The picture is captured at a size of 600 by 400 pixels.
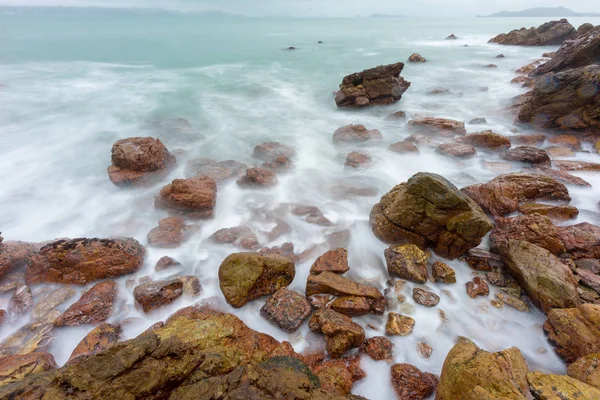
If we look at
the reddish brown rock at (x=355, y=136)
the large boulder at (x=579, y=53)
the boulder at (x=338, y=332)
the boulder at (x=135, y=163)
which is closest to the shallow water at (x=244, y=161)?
the boulder at (x=338, y=332)

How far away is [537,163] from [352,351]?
281 inches

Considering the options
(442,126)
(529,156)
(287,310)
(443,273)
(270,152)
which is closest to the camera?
(287,310)

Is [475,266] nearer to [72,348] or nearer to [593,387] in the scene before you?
[593,387]

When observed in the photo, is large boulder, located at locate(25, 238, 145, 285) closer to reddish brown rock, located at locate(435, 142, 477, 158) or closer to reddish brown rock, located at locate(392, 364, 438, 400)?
reddish brown rock, located at locate(392, 364, 438, 400)

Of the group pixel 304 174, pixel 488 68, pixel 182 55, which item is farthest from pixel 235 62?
pixel 304 174

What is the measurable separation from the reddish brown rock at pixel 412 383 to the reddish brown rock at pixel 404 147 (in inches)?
258

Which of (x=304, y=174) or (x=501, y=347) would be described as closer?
(x=501, y=347)

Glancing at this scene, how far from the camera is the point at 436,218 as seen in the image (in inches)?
190

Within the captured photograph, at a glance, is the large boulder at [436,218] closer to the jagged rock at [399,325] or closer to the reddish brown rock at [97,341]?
the jagged rock at [399,325]

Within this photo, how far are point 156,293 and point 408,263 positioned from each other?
389 cm

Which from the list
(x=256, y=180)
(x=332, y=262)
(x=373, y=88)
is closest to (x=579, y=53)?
(x=373, y=88)

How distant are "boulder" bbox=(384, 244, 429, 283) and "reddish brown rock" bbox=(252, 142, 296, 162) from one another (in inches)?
198

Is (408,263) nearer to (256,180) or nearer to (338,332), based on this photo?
(338,332)

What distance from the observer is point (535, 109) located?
31.2 feet
